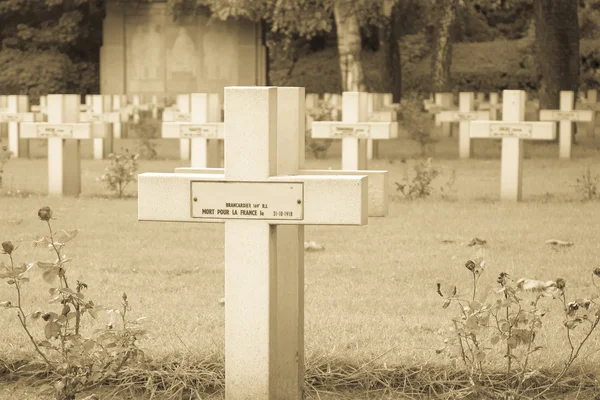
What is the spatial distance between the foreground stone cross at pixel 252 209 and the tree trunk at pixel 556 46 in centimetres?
1712

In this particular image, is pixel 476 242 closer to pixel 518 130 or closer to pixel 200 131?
pixel 518 130

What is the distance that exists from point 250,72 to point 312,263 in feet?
106

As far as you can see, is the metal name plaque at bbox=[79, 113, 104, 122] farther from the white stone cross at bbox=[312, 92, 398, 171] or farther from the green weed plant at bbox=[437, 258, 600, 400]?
the green weed plant at bbox=[437, 258, 600, 400]

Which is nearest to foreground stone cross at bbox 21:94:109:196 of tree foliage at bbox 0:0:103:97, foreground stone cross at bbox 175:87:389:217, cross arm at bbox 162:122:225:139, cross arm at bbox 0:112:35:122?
cross arm at bbox 162:122:225:139

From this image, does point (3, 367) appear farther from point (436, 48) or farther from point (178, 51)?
point (178, 51)

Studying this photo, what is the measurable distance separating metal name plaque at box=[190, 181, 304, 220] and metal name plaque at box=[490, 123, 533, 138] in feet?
27.2

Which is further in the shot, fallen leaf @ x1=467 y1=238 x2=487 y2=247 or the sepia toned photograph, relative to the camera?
fallen leaf @ x1=467 y1=238 x2=487 y2=247

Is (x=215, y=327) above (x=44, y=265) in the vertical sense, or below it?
below

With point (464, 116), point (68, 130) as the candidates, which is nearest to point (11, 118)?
point (68, 130)

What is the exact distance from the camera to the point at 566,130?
1873 centimetres

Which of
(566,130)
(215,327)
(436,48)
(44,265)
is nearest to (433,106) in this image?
(566,130)

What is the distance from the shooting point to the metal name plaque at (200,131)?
1295cm

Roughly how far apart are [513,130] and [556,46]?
30.7ft

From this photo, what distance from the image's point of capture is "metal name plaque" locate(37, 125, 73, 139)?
1263 centimetres
